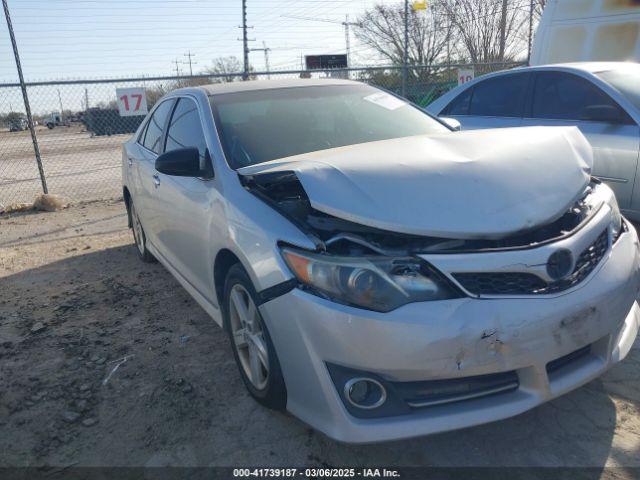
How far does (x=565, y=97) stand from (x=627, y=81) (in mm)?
506

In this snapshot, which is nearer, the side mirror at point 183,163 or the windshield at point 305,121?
the side mirror at point 183,163

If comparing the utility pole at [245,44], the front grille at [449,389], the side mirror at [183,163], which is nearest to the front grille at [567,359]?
the front grille at [449,389]

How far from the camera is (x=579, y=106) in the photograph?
16.2 feet

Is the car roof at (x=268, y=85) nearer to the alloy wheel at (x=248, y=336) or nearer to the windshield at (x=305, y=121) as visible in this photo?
the windshield at (x=305, y=121)

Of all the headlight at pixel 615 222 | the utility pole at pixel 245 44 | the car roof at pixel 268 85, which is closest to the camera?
the headlight at pixel 615 222

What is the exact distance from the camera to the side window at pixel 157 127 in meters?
4.25

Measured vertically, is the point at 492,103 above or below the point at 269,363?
above

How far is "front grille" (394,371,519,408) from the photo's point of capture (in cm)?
204

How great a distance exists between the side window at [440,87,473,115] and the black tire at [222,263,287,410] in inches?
161

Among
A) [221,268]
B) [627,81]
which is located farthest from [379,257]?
[627,81]

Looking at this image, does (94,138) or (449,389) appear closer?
(449,389)

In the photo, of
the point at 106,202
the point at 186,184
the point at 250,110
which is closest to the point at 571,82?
the point at 250,110

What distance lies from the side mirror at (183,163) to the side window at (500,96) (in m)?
3.62

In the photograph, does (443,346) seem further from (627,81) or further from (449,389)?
(627,81)
